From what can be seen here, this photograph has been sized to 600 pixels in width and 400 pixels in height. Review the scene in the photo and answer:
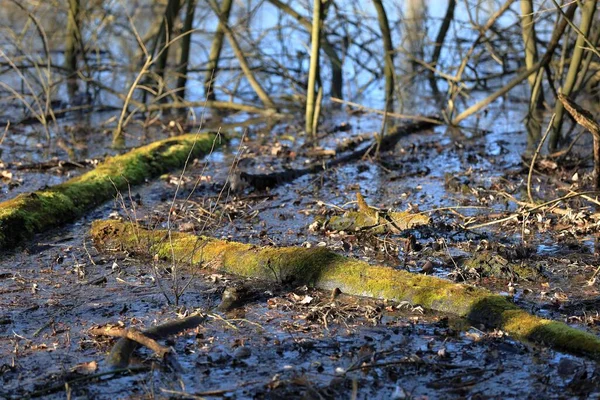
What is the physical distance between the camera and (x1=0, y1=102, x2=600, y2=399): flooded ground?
4039mm

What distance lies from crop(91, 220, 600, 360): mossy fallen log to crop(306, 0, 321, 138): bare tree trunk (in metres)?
5.08

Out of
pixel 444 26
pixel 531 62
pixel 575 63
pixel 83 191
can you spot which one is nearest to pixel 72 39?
pixel 444 26

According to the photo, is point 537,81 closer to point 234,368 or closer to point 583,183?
point 583,183

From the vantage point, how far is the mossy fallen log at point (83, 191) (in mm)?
6855

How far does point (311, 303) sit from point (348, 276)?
13.1 inches

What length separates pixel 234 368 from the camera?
4254 millimetres

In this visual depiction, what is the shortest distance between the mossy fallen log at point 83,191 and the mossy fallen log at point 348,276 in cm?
58

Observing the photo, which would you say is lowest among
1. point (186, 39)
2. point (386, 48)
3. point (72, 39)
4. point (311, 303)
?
point (311, 303)

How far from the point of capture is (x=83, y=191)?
7.98 meters

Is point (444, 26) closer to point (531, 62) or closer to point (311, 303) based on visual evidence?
point (531, 62)

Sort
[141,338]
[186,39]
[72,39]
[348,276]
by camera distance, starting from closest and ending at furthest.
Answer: [141,338] < [348,276] < [186,39] < [72,39]

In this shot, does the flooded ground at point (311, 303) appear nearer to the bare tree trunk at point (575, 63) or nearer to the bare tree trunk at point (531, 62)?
the bare tree trunk at point (575, 63)

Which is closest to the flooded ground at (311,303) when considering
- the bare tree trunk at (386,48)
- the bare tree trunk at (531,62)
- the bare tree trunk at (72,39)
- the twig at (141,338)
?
the twig at (141,338)

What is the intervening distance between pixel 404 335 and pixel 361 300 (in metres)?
0.60
